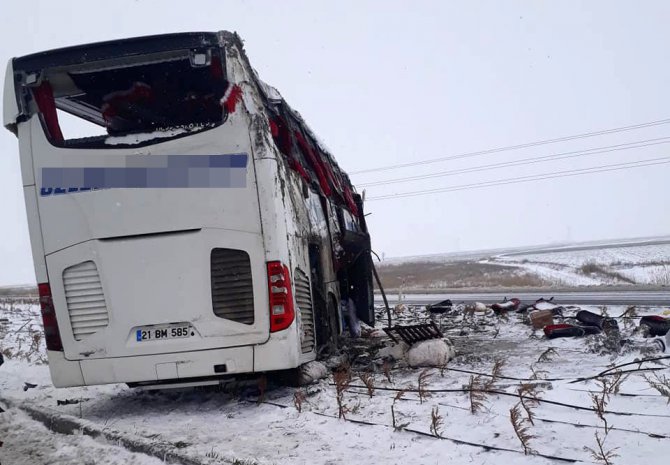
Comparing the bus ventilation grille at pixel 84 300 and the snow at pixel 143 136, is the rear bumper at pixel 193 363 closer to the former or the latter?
the bus ventilation grille at pixel 84 300

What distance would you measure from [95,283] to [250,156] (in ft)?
5.96

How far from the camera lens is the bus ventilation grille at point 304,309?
5008mm

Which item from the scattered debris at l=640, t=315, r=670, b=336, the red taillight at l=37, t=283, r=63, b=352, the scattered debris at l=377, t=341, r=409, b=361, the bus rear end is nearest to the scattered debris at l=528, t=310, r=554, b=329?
the scattered debris at l=640, t=315, r=670, b=336

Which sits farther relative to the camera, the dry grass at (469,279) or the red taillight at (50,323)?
the dry grass at (469,279)

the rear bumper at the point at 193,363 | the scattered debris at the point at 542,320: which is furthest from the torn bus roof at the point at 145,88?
the scattered debris at the point at 542,320

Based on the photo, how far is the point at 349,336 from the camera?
29.0 feet

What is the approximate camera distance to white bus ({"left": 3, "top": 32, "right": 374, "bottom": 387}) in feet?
15.1

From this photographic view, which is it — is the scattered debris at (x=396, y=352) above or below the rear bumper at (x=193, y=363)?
below

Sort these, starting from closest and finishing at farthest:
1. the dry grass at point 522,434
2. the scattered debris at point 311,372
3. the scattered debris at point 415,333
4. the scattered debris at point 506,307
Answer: the dry grass at point 522,434 → the scattered debris at point 311,372 → the scattered debris at point 415,333 → the scattered debris at point 506,307

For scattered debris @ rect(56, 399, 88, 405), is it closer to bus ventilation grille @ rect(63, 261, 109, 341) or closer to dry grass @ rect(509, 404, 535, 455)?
bus ventilation grille @ rect(63, 261, 109, 341)

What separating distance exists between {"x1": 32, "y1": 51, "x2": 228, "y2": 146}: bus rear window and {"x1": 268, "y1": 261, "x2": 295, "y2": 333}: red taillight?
1447 millimetres

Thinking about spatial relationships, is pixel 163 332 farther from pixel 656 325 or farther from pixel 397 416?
pixel 656 325

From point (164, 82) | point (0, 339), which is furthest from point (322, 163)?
point (0, 339)

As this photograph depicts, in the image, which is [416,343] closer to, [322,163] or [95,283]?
[322,163]
